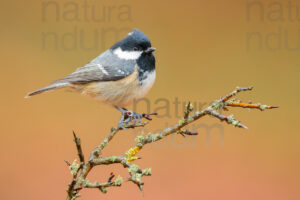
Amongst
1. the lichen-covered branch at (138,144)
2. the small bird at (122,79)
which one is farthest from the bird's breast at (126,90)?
the lichen-covered branch at (138,144)

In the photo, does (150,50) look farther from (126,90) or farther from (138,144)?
(138,144)

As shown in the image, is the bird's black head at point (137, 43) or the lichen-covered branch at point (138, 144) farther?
the bird's black head at point (137, 43)

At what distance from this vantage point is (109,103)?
41.1 inches

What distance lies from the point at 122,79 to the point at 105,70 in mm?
92

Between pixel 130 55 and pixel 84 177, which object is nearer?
pixel 84 177

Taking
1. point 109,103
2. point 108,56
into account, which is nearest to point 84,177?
point 109,103

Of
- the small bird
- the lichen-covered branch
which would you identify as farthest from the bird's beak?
the lichen-covered branch

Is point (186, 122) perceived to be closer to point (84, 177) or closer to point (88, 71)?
point (84, 177)

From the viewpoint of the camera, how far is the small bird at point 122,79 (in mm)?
1019

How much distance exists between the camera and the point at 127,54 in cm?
105

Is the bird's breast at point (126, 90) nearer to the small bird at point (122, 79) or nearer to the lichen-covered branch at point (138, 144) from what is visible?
the small bird at point (122, 79)

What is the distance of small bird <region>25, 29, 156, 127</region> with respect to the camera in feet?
3.34

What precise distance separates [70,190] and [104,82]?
544mm

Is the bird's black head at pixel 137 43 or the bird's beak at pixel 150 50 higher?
the bird's black head at pixel 137 43
